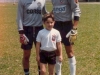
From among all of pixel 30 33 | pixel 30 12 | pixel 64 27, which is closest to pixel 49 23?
pixel 30 12

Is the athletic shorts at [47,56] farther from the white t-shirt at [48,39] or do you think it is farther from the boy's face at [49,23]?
the boy's face at [49,23]

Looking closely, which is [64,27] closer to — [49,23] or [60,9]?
[60,9]

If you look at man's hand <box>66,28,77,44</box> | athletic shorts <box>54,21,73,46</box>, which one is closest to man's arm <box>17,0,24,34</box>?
athletic shorts <box>54,21,73,46</box>

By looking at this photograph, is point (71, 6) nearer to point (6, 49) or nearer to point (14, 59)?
point (14, 59)

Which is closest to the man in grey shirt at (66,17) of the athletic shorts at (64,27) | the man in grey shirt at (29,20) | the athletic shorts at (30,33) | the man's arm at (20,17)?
the athletic shorts at (64,27)

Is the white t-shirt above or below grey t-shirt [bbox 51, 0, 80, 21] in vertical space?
below

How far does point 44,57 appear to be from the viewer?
19.0 ft

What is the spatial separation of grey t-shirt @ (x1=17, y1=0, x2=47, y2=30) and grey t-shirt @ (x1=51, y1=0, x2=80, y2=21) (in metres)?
0.29

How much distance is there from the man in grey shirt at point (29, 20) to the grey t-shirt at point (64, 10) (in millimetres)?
274

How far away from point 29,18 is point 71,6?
0.83m

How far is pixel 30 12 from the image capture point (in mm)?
6207

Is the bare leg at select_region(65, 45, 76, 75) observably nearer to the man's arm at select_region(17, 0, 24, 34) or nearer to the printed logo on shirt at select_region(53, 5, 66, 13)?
the printed logo on shirt at select_region(53, 5, 66, 13)

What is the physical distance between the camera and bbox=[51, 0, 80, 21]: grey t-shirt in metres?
6.38

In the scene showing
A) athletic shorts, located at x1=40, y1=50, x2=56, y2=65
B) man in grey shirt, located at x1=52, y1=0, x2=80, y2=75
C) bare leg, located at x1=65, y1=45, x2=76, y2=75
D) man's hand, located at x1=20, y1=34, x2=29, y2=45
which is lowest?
bare leg, located at x1=65, y1=45, x2=76, y2=75
